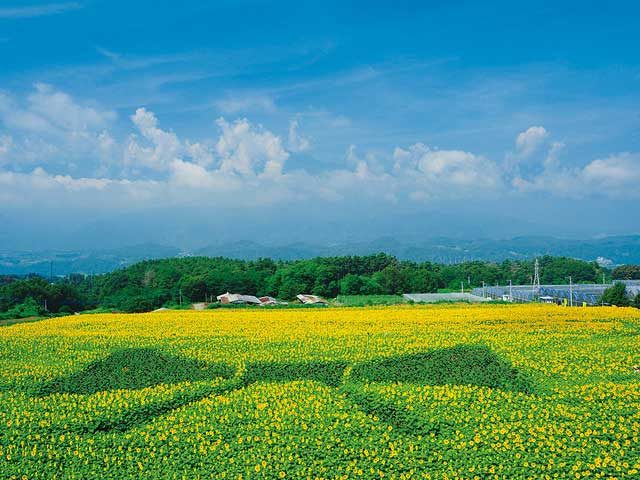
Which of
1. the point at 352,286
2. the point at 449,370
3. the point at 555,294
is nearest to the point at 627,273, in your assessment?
the point at 555,294

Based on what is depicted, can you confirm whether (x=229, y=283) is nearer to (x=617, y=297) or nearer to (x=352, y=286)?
(x=352, y=286)

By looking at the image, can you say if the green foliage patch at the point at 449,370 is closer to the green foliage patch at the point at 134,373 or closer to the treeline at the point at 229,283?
Answer: the green foliage patch at the point at 134,373

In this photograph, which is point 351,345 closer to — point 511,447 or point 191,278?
point 511,447

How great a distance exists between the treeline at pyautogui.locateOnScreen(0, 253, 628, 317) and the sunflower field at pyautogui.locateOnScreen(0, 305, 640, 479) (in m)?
35.0

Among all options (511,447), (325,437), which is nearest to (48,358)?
(325,437)

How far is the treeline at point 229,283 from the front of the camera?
188ft

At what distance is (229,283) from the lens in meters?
61.4

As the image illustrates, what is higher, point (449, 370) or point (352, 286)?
point (352, 286)

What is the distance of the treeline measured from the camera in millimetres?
57281

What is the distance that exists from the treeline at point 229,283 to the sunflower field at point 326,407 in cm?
3497

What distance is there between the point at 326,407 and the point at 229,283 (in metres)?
50.6

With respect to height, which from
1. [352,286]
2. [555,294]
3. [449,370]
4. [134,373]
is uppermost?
[352,286]

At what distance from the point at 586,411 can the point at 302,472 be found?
20.0ft

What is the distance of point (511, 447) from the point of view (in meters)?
9.79
